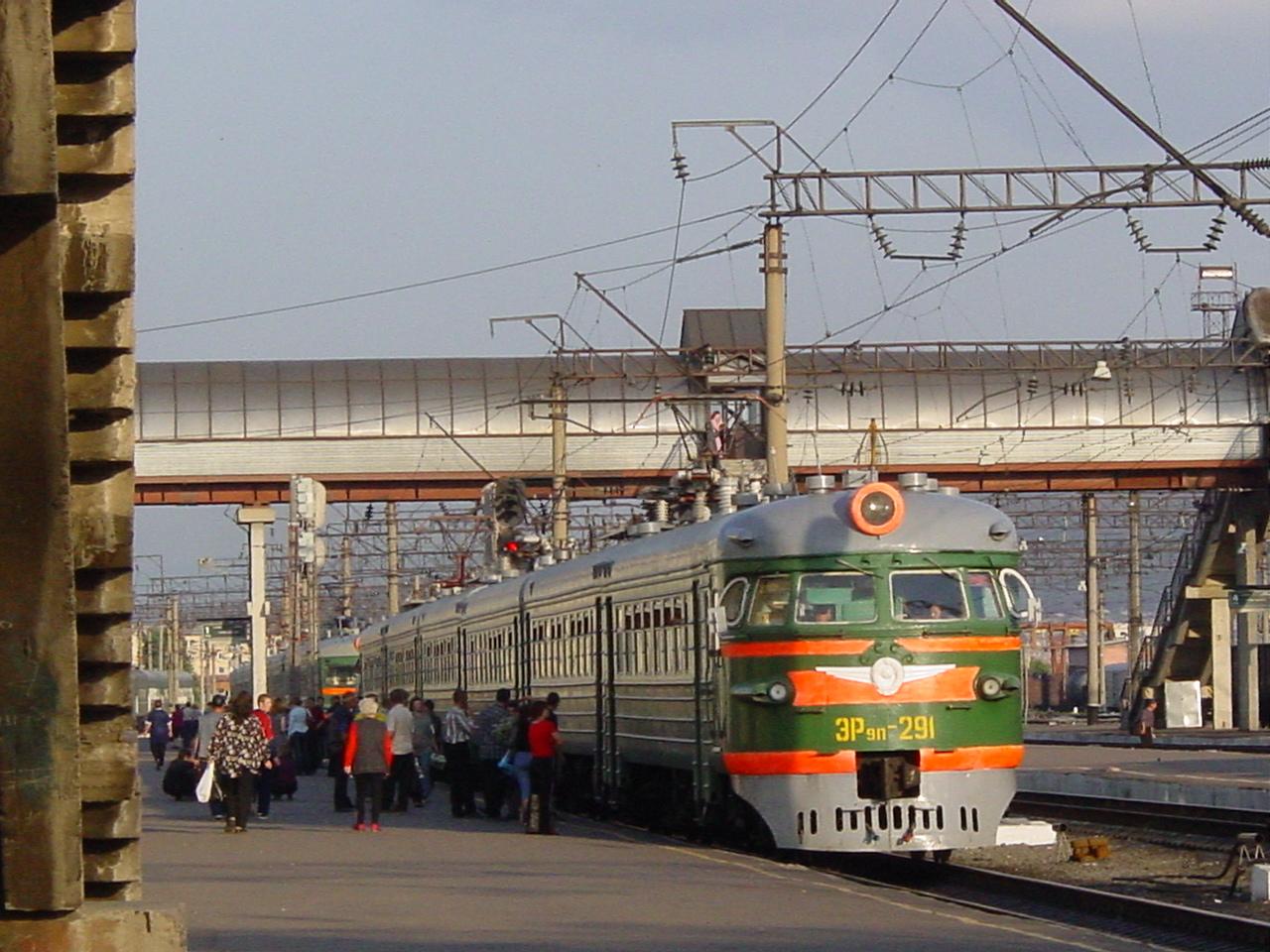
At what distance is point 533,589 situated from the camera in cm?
2753

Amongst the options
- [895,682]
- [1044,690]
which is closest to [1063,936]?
[895,682]

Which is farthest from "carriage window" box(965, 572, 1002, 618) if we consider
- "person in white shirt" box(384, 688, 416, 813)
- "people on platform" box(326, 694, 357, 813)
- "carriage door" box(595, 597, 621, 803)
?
Answer: "people on platform" box(326, 694, 357, 813)

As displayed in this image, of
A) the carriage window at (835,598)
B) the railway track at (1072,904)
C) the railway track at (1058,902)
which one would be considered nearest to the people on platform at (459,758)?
the railway track at (1058,902)

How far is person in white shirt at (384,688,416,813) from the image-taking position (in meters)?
25.8

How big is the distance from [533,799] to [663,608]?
2882mm

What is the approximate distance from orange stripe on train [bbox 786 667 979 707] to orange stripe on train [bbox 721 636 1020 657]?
176 millimetres

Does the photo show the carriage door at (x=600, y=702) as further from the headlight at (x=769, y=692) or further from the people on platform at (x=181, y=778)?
the people on platform at (x=181, y=778)

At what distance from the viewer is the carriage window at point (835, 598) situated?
59.2ft

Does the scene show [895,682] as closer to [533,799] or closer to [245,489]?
[533,799]

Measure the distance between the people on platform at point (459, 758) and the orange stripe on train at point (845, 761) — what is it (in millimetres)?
8103

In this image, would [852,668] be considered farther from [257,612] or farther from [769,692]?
[257,612]

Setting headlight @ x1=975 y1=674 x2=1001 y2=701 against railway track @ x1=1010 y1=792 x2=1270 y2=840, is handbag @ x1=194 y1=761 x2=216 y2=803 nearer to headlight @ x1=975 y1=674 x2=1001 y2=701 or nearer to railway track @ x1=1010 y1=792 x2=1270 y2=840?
railway track @ x1=1010 y1=792 x2=1270 y2=840

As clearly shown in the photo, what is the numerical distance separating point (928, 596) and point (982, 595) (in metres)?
0.46

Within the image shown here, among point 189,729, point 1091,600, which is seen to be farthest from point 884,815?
point 1091,600
